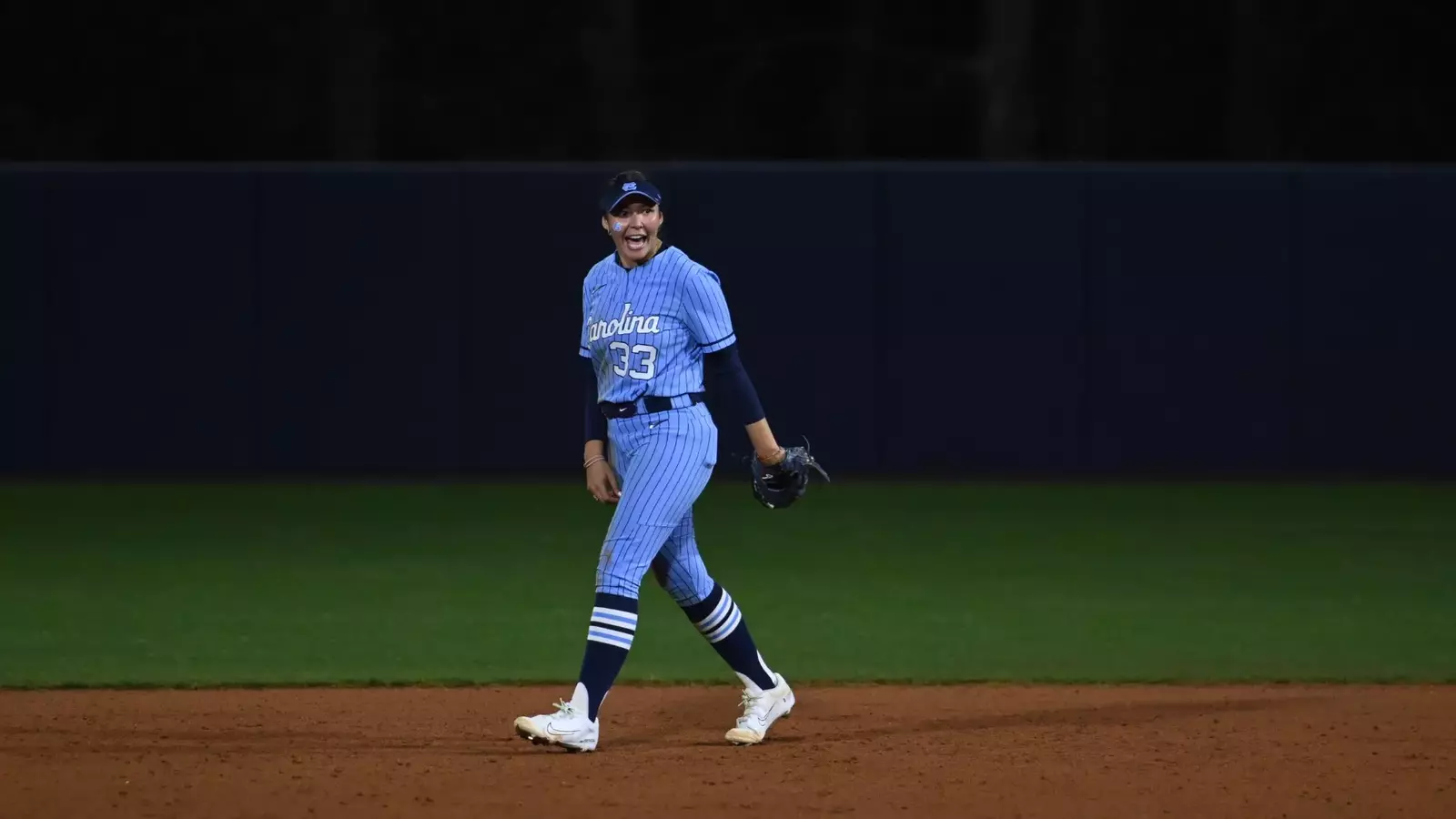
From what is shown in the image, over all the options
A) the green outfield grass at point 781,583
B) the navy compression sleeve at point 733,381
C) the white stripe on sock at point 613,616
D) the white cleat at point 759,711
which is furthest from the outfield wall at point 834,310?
the white stripe on sock at point 613,616

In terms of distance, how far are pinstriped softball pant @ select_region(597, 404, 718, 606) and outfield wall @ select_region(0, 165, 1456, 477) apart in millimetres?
8774

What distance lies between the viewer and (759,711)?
617 cm

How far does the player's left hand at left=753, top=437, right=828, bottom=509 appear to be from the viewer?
20.0 feet

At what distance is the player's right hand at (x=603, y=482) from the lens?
239 inches

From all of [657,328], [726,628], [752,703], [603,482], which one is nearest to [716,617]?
[726,628]

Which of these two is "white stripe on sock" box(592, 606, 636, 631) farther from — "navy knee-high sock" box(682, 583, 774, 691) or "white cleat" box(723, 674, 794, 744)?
"white cleat" box(723, 674, 794, 744)

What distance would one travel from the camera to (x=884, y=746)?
20.0 ft

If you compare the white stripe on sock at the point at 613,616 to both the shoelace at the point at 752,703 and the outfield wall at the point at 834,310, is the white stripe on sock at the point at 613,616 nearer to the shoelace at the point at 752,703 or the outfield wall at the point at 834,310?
the shoelace at the point at 752,703

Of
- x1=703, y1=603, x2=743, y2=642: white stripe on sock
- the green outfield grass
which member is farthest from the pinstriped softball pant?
the green outfield grass

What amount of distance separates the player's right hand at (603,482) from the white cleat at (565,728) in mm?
655

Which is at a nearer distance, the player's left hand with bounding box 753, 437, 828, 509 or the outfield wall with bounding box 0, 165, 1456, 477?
the player's left hand with bounding box 753, 437, 828, 509

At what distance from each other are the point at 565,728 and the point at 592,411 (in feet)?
3.25

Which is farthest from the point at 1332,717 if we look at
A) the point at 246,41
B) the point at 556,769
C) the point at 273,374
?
the point at 246,41

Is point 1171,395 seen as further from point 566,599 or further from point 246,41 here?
point 246,41
